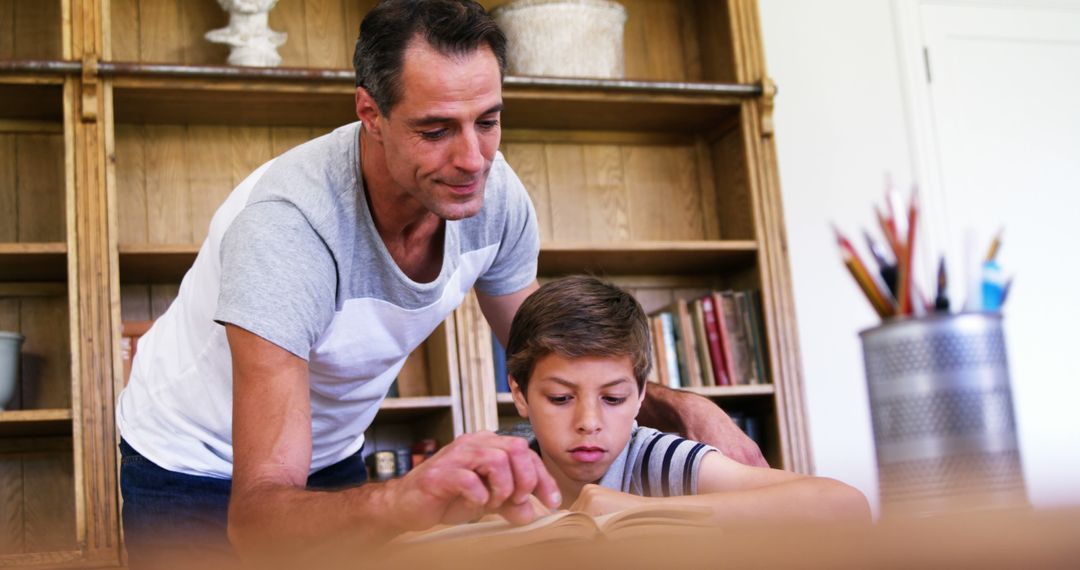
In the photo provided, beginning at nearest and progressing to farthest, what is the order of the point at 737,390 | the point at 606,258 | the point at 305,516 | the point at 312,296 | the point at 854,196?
the point at 305,516
the point at 312,296
the point at 737,390
the point at 606,258
the point at 854,196

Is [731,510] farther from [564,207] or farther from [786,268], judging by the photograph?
[564,207]

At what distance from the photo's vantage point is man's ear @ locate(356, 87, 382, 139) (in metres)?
1.41

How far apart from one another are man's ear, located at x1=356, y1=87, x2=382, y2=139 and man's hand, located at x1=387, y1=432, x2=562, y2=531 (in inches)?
24.5

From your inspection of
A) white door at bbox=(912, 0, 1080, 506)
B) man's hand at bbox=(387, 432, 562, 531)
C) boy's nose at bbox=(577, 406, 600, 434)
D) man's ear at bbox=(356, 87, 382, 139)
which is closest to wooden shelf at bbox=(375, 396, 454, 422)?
boy's nose at bbox=(577, 406, 600, 434)

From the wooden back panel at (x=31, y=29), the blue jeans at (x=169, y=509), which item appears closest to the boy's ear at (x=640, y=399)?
the blue jeans at (x=169, y=509)

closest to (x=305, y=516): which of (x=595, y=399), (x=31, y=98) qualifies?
(x=595, y=399)

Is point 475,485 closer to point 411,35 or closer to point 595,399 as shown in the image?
point 411,35

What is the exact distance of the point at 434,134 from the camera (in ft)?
4.42

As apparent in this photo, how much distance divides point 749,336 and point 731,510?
5.57 feet

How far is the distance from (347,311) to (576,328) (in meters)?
0.36

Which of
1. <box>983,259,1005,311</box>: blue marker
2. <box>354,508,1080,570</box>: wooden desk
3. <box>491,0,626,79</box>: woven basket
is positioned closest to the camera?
<box>354,508,1080,570</box>: wooden desk

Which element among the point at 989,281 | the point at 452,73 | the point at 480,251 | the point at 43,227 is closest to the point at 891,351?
the point at 989,281

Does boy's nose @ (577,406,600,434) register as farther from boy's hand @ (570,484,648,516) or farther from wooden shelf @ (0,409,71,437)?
wooden shelf @ (0,409,71,437)

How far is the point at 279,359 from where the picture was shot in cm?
122
